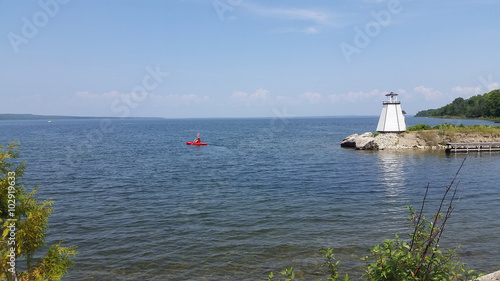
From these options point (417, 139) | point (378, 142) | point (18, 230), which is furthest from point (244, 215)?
point (417, 139)

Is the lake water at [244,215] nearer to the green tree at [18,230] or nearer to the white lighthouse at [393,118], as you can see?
the green tree at [18,230]

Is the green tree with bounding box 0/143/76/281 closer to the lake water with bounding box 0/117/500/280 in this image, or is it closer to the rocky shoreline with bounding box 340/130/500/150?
the lake water with bounding box 0/117/500/280

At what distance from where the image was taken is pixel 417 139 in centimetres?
6269

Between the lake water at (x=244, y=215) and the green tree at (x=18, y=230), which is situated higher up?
the green tree at (x=18, y=230)

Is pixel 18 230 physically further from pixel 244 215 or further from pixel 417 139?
pixel 417 139

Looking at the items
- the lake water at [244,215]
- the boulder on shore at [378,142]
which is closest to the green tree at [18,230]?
the lake water at [244,215]

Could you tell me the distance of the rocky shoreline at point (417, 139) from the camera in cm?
6184

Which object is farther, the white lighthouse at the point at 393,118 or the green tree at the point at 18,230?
the white lighthouse at the point at 393,118

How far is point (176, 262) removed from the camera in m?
15.8

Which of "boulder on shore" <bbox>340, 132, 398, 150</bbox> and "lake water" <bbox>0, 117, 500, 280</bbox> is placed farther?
"boulder on shore" <bbox>340, 132, 398, 150</bbox>

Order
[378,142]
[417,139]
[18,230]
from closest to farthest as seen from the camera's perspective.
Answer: [18,230]
[378,142]
[417,139]

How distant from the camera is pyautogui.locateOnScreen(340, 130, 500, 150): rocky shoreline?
61.8m

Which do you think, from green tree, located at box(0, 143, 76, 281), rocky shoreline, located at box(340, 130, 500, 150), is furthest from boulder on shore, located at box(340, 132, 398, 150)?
green tree, located at box(0, 143, 76, 281)

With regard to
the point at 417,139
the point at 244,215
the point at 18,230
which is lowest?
the point at 244,215
